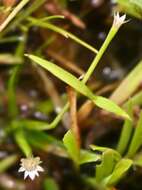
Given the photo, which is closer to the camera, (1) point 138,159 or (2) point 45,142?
(1) point 138,159

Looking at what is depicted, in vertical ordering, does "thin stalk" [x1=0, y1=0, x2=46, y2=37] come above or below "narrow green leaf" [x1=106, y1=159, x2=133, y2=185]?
above


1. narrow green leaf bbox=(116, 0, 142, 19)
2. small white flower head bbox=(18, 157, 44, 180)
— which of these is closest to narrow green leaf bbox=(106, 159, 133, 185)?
small white flower head bbox=(18, 157, 44, 180)

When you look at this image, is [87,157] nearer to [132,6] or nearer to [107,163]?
[107,163]

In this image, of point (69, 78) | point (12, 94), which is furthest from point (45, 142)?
point (69, 78)

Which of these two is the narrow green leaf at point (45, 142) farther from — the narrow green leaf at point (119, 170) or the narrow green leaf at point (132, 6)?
the narrow green leaf at point (132, 6)

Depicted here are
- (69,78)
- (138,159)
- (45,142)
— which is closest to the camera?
(69,78)

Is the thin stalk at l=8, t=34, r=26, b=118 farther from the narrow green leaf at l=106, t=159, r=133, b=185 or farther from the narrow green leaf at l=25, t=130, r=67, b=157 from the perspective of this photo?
the narrow green leaf at l=106, t=159, r=133, b=185

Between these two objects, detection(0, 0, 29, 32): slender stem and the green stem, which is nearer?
detection(0, 0, 29, 32): slender stem
